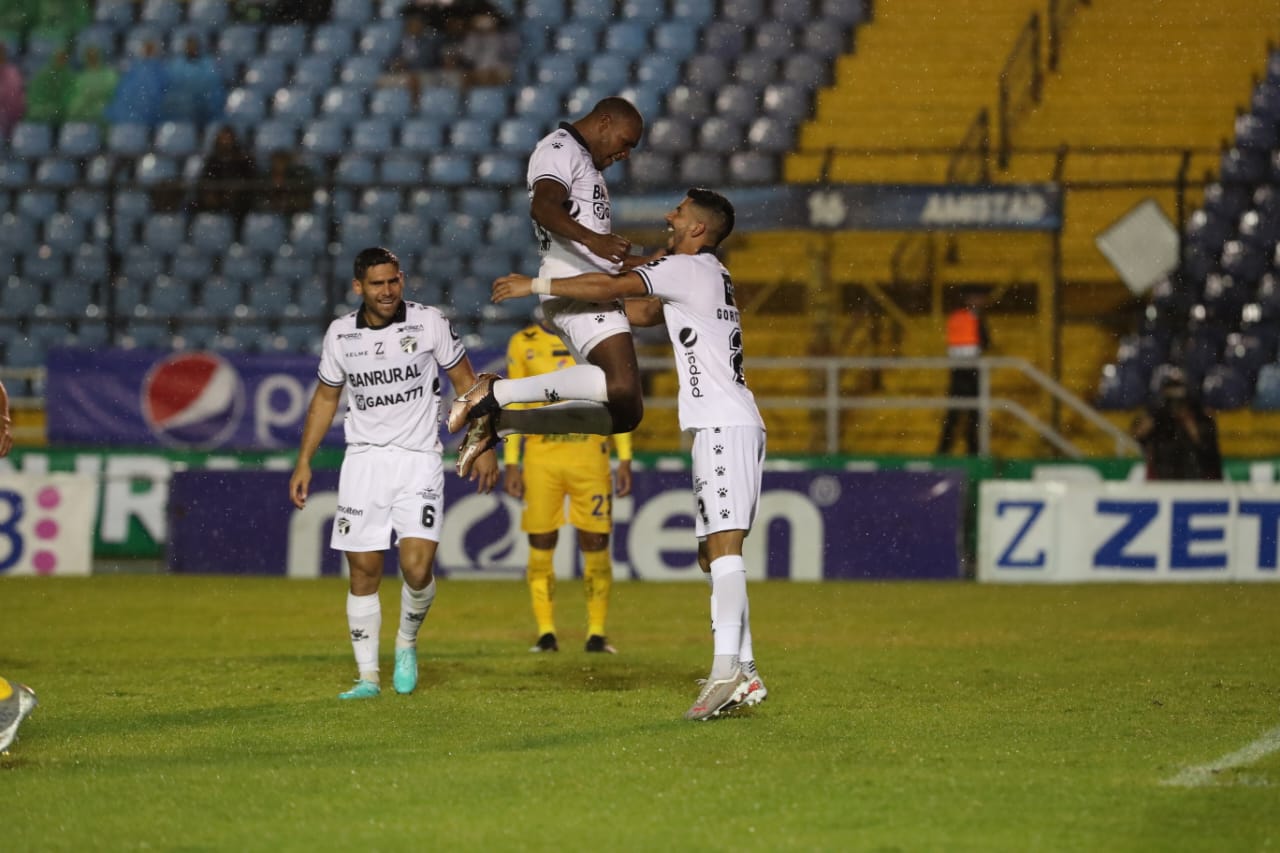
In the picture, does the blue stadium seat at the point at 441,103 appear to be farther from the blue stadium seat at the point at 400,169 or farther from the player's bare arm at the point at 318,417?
the player's bare arm at the point at 318,417

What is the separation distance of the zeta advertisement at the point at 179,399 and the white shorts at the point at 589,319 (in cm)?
989

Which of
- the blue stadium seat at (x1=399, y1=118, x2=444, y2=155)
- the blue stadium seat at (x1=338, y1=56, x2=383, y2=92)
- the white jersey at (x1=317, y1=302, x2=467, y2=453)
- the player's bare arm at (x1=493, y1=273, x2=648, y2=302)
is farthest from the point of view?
the blue stadium seat at (x1=338, y1=56, x2=383, y2=92)

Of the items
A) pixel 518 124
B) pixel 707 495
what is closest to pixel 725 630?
pixel 707 495

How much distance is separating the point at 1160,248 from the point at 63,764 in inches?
575

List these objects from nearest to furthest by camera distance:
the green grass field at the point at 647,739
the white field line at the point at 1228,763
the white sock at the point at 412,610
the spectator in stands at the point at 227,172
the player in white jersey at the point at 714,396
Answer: the green grass field at the point at 647,739 → the white field line at the point at 1228,763 → the player in white jersey at the point at 714,396 → the white sock at the point at 412,610 → the spectator in stands at the point at 227,172

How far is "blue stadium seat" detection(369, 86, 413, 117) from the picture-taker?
80.3 ft

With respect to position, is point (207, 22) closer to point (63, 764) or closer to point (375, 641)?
point (375, 641)

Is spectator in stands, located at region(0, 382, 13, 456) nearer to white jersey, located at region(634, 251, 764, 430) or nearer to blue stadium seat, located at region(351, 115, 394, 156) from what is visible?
white jersey, located at region(634, 251, 764, 430)

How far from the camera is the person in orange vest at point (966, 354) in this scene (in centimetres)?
1852

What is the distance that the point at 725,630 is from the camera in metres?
8.23

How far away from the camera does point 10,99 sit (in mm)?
25016

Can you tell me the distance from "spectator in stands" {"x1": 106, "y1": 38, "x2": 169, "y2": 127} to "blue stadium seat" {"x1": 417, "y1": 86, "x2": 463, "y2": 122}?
345 cm

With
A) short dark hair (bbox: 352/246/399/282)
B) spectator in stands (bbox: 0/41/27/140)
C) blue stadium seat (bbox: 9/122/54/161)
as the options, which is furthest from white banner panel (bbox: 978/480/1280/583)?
spectator in stands (bbox: 0/41/27/140)

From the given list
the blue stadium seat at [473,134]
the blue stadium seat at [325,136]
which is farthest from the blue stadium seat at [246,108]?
the blue stadium seat at [473,134]
